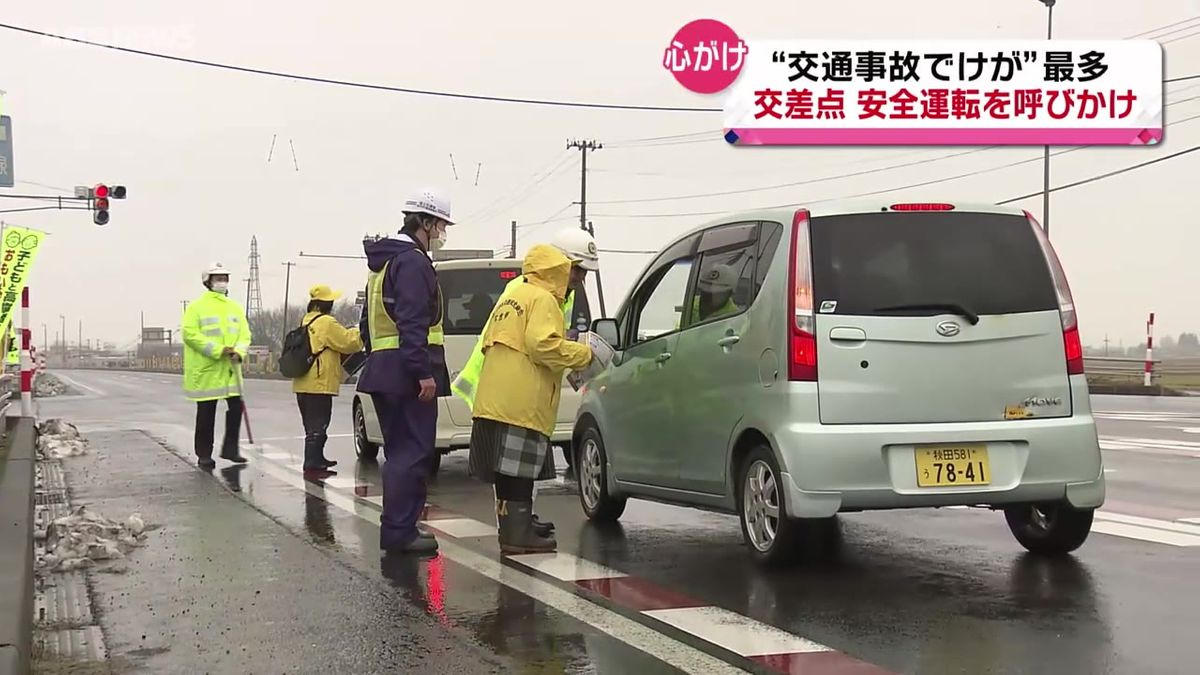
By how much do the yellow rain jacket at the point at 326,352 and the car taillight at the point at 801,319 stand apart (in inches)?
244

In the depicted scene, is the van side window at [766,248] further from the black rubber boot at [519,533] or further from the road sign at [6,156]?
the road sign at [6,156]

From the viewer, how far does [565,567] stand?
622 centimetres

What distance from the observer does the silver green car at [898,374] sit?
5.50 meters

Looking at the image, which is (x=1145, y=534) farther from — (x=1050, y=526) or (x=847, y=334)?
(x=847, y=334)

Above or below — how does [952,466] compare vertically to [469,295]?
below

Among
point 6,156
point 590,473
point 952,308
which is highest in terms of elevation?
point 6,156

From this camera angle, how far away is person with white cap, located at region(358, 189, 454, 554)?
656cm

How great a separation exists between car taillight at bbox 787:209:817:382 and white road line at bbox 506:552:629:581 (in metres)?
1.37

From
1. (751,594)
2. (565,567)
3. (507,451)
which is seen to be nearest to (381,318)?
(507,451)

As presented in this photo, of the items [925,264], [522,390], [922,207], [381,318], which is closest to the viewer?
[925,264]

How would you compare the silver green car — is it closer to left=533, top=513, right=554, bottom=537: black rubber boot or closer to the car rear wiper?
the car rear wiper

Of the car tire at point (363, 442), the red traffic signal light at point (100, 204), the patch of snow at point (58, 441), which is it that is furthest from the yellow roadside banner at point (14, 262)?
the red traffic signal light at point (100, 204)

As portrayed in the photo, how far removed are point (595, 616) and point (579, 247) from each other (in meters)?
2.59

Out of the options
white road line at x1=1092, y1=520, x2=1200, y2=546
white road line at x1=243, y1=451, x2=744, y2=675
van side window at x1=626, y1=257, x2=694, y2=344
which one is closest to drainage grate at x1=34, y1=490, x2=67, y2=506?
white road line at x1=243, y1=451, x2=744, y2=675
